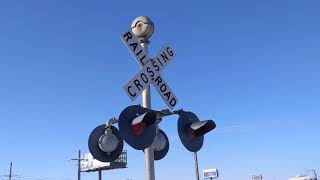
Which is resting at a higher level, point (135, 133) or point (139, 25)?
point (139, 25)

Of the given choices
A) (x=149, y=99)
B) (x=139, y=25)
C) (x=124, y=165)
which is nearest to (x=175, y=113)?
(x=149, y=99)

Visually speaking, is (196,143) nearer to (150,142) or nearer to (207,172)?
(150,142)

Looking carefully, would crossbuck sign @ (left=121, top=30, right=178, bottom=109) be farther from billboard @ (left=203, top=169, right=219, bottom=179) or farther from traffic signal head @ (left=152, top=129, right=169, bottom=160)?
billboard @ (left=203, top=169, right=219, bottom=179)

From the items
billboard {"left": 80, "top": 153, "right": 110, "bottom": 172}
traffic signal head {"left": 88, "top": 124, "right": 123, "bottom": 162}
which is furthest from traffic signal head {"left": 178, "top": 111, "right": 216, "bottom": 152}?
billboard {"left": 80, "top": 153, "right": 110, "bottom": 172}

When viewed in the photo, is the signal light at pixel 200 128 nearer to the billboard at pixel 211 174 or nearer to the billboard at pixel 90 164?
the billboard at pixel 90 164

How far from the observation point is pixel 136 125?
5.54m

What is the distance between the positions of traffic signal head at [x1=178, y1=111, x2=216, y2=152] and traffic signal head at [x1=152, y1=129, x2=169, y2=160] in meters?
0.69

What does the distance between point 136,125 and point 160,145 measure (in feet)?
5.20

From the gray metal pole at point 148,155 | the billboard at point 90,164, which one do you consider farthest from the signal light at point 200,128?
the billboard at point 90,164

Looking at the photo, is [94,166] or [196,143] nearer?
[196,143]

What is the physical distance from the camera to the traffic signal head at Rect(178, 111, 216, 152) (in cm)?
629

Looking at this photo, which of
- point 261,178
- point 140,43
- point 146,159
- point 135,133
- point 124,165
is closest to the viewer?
point 135,133

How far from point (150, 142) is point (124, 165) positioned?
6981 cm

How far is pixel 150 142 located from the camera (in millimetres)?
5734
